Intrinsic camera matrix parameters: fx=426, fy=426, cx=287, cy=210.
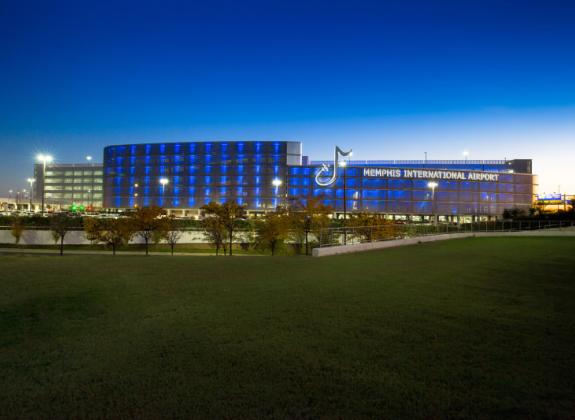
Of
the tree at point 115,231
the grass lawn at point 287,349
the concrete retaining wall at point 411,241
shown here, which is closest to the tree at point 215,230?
the tree at point 115,231

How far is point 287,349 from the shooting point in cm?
596

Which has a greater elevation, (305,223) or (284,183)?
(284,183)

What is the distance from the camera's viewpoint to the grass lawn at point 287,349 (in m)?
4.38

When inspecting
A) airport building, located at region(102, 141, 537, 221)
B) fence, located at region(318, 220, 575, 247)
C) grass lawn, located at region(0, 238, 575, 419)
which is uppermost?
airport building, located at region(102, 141, 537, 221)

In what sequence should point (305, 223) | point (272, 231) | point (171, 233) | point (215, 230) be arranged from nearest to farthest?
point (272, 231), point (215, 230), point (171, 233), point (305, 223)

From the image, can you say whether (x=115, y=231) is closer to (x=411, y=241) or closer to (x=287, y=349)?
(x=411, y=241)

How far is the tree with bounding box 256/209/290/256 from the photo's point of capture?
38.3m

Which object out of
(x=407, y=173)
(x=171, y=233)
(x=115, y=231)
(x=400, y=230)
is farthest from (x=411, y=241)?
(x=407, y=173)

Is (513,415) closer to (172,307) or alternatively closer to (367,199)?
(172,307)

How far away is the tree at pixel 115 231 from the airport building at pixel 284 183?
43.8 m

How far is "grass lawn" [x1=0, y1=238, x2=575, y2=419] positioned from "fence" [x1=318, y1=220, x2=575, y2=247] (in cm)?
1088

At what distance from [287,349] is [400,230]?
2539 cm

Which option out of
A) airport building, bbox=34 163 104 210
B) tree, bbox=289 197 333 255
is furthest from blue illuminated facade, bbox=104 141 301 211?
airport building, bbox=34 163 104 210

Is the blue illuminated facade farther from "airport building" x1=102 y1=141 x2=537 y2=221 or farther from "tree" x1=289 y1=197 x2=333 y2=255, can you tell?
"tree" x1=289 y1=197 x2=333 y2=255
